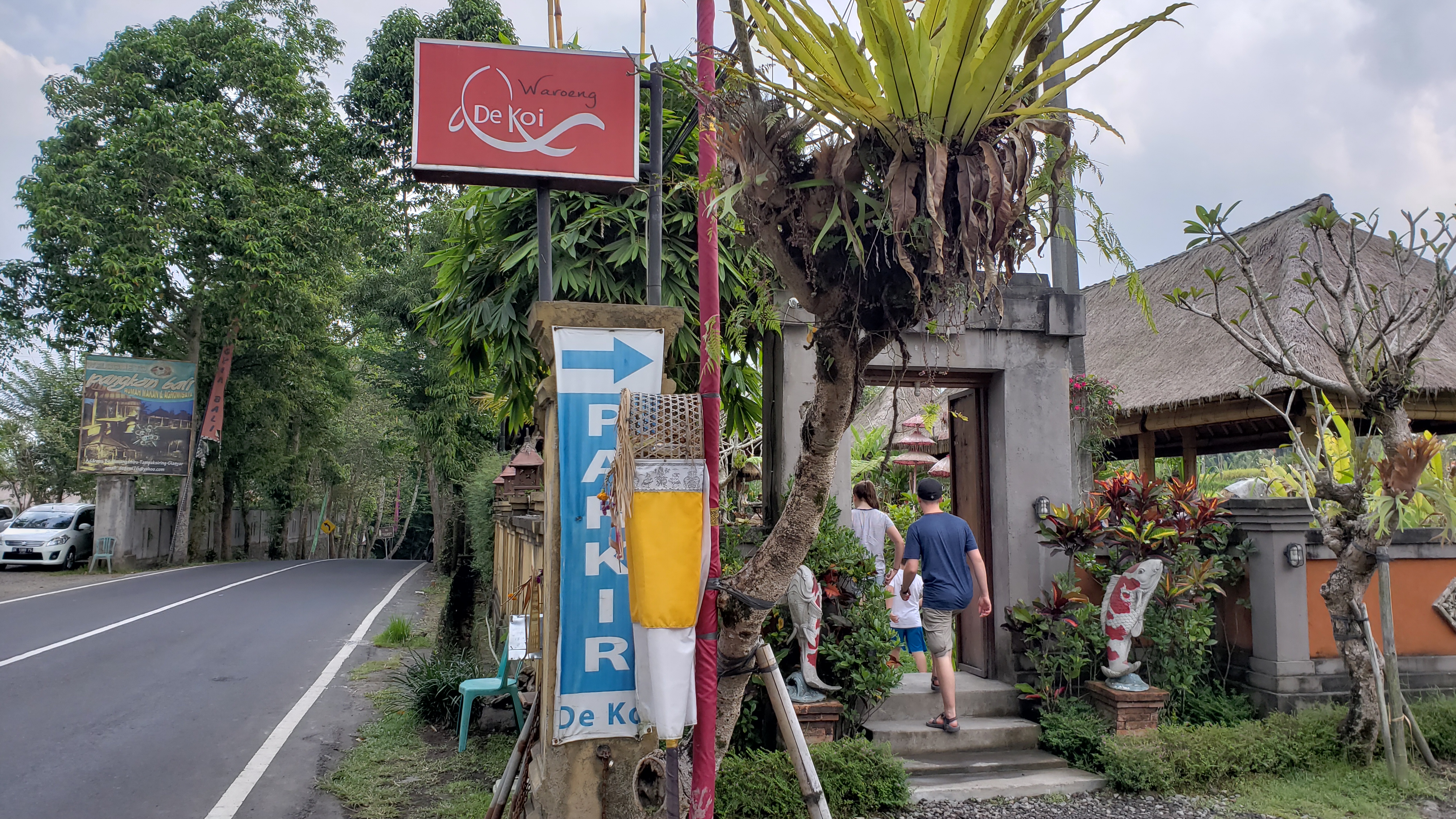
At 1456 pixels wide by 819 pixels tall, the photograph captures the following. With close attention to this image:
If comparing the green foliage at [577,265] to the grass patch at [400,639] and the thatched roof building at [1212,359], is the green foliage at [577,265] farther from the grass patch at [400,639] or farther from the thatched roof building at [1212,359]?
the grass patch at [400,639]

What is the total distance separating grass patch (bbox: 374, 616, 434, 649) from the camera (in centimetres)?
1184

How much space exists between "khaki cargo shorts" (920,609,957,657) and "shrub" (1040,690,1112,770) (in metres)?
0.99

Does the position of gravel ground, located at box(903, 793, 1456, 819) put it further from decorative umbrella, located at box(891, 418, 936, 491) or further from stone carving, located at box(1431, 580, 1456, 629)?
decorative umbrella, located at box(891, 418, 936, 491)

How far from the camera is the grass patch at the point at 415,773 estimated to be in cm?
563

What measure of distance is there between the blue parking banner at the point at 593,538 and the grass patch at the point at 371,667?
635 centimetres

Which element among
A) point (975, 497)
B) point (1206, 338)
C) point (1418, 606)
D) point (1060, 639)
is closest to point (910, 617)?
point (975, 497)

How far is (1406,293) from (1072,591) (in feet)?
26.0

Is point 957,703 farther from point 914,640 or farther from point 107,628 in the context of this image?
point 107,628

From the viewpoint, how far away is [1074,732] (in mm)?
6469

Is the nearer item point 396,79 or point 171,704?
point 171,704

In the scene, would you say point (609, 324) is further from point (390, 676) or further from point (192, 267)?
point (192, 267)

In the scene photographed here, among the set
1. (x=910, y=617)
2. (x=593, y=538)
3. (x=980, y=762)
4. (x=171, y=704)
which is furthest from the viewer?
(x=171, y=704)

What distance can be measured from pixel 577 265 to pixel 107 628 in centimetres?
995

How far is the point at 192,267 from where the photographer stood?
2328 centimetres
